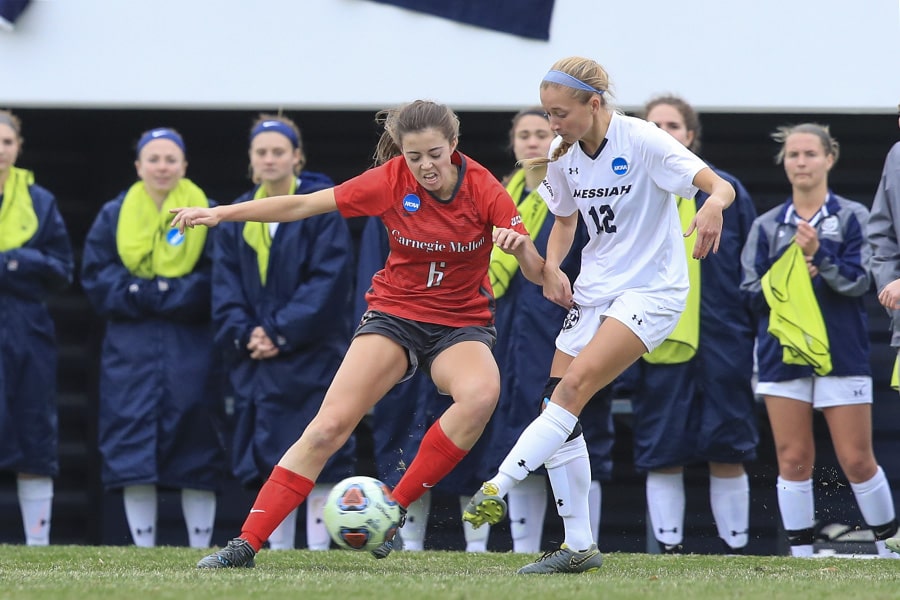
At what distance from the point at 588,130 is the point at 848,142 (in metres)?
4.54

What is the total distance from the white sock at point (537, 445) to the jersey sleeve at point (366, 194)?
107cm

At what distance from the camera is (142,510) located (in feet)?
27.1

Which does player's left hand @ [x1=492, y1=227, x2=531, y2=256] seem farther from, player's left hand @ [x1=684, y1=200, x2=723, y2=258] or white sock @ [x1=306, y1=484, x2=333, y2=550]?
white sock @ [x1=306, y1=484, x2=333, y2=550]

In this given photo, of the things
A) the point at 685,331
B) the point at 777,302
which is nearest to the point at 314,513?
the point at 685,331

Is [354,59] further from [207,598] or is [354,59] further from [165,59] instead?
[207,598]

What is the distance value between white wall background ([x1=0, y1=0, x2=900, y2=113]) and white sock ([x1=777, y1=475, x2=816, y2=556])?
2443 millimetres

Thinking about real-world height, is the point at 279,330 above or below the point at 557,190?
below

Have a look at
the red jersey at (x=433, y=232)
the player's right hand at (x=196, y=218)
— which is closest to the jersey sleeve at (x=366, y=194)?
the red jersey at (x=433, y=232)

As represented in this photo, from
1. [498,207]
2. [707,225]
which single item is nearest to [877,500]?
[707,225]

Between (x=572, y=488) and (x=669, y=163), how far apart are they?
1330 millimetres


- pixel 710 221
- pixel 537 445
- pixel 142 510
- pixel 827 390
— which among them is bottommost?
pixel 142 510

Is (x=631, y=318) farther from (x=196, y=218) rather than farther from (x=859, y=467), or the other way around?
(x=859, y=467)

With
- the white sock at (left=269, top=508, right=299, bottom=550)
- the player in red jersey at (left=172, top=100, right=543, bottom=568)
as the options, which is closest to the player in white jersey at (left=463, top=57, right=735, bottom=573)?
the player in red jersey at (left=172, top=100, right=543, bottom=568)

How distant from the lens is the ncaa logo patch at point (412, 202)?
19.0ft
